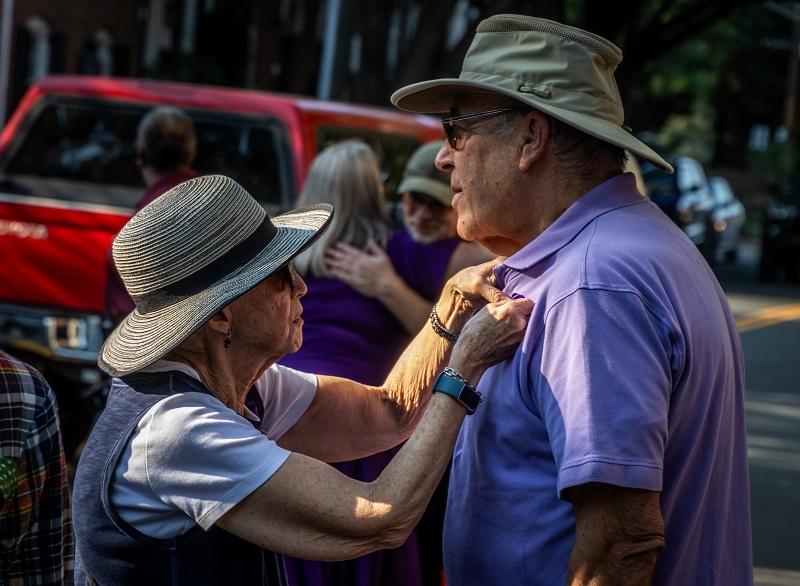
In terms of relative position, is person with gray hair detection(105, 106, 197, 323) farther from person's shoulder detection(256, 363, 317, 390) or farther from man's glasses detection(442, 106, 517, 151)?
man's glasses detection(442, 106, 517, 151)

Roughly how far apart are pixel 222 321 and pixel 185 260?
0.14 m

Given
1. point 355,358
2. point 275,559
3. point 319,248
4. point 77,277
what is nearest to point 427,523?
point 355,358

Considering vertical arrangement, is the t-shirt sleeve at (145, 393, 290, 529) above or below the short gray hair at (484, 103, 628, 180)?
below

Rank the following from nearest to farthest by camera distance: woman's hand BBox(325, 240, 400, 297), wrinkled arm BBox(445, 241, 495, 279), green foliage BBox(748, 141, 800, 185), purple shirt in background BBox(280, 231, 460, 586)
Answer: purple shirt in background BBox(280, 231, 460, 586) < woman's hand BBox(325, 240, 400, 297) < wrinkled arm BBox(445, 241, 495, 279) < green foliage BBox(748, 141, 800, 185)

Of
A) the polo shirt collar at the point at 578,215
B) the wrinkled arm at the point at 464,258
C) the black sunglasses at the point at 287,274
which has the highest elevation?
the polo shirt collar at the point at 578,215

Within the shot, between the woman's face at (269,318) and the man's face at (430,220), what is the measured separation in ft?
7.77

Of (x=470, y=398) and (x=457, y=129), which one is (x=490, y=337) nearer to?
(x=470, y=398)

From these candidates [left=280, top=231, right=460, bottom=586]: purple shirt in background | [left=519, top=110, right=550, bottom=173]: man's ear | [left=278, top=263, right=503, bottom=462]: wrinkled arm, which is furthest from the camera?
[left=280, top=231, right=460, bottom=586]: purple shirt in background

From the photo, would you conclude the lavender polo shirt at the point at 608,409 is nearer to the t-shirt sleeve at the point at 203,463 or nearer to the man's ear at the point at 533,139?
the man's ear at the point at 533,139

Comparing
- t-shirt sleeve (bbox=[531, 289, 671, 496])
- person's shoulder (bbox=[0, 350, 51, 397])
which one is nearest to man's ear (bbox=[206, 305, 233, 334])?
person's shoulder (bbox=[0, 350, 51, 397])

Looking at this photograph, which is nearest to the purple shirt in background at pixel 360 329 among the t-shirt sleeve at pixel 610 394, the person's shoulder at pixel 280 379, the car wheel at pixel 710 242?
the person's shoulder at pixel 280 379

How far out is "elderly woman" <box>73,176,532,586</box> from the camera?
8.27 feet

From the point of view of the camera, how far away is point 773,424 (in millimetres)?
9875

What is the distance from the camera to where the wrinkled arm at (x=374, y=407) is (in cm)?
328
